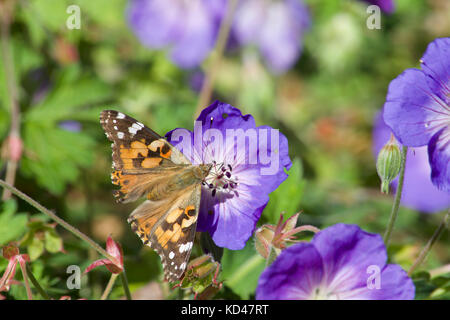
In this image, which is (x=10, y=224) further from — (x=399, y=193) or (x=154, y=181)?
(x=399, y=193)

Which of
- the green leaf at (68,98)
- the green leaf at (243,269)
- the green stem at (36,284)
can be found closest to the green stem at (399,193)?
the green leaf at (243,269)

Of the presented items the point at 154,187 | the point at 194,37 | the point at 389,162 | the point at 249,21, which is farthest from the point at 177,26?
the point at 389,162

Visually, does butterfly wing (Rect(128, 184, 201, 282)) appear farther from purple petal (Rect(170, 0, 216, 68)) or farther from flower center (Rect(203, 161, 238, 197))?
purple petal (Rect(170, 0, 216, 68))

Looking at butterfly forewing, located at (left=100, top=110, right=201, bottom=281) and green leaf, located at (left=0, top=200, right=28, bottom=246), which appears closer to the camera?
butterfly forewing, located at (left=100, top=110, right=201, bottom=281)

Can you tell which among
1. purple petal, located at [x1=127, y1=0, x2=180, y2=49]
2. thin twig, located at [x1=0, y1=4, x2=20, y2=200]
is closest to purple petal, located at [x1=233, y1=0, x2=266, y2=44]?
purple petal, located at [x1=127, y1=0, x2=180, y2=49]

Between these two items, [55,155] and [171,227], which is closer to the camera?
[171,227]

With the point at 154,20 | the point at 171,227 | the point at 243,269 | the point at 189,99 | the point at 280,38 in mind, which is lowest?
the point at 243,269

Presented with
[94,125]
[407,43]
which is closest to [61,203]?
[94,125]
